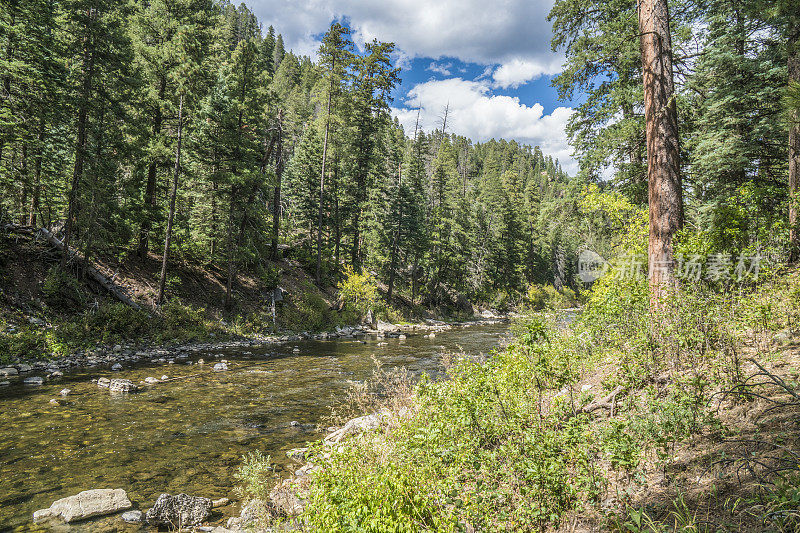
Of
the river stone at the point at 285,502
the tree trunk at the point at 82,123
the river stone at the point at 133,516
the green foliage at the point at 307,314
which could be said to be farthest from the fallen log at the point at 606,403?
the green foliage at the point at 307,314

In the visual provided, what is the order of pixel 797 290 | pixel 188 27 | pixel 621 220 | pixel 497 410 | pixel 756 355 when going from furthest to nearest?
1. pixel 188 27
2. pixel 621 220
3. pixel 797 290
4. pixel 756 355
5. pixel 497 410

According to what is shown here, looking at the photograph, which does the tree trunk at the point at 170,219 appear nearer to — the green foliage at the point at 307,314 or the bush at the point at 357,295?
the green foliage at the point at 307,314

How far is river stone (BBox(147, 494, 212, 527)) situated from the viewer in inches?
197

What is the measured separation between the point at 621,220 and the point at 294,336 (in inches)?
666

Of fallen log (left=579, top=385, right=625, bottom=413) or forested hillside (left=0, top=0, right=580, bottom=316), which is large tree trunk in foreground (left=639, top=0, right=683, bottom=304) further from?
forested hillside (left=0, top=0, right=580, bottom=316)

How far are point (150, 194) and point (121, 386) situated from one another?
13246 mm

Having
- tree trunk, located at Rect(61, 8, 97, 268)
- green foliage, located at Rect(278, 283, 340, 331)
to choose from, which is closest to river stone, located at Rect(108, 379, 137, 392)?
tree trunk, located at Rect(61, 8, 97, 268)

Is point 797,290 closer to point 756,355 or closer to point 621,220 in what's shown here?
point 756,355

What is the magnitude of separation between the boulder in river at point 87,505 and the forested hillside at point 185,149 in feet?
44.2

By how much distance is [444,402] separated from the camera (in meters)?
4.28

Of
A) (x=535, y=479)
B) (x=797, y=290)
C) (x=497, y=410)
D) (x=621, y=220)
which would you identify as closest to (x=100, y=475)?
(x=497, y=410)

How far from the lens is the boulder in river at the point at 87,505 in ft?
16.3

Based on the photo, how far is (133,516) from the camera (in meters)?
5.09

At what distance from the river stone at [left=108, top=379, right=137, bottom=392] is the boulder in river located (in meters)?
5.55
